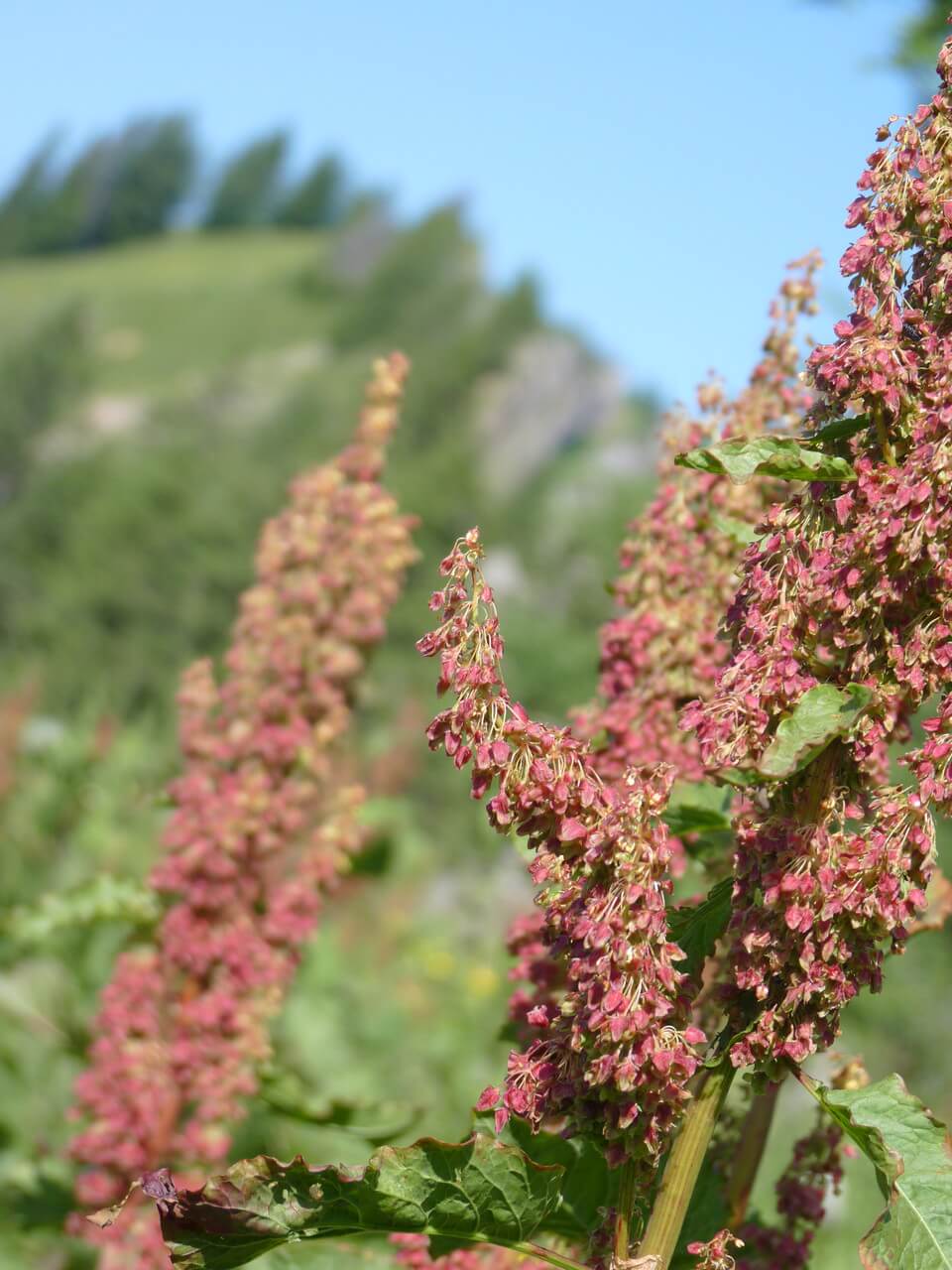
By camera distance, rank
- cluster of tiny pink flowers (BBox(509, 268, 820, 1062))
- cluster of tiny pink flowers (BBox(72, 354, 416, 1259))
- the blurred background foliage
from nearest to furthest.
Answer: cluster of tiny pink flowers (BBox(509, 268, 820, 1062)) < cluster of tiny pink flowers (BBox(72, 354, 416, 1259)) < the blurred background foliage

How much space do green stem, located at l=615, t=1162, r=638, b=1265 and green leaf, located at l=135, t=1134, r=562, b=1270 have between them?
6 cm

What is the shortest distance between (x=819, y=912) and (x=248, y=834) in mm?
2069

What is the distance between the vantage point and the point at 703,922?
1447 millimetres

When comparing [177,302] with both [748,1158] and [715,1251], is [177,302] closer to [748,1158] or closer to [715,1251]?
[748,1158]

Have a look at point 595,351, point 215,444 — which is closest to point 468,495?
point 215,444

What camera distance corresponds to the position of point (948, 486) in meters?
1.28

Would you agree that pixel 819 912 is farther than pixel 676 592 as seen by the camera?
No

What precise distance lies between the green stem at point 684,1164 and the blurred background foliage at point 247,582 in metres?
0.82

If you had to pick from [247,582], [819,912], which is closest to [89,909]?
[819,912]

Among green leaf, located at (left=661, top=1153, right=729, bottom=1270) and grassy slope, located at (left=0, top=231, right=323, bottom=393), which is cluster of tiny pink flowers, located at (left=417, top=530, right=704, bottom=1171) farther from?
grassy slope, located at (left=0, top=231, right=323, bottom=393)

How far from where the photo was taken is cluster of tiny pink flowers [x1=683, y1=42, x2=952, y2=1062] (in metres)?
1.30

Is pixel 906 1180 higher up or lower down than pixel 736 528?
lower down

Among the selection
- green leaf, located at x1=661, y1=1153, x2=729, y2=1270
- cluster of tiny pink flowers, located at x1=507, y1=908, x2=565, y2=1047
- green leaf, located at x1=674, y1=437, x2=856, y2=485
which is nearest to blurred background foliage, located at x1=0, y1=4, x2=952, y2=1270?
cluster of tiny pink flowers, located at x1=507, y1=908, x2=565, y2=1047

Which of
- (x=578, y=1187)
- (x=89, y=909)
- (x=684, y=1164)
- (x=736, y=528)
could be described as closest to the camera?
(x=684, y=1164)
